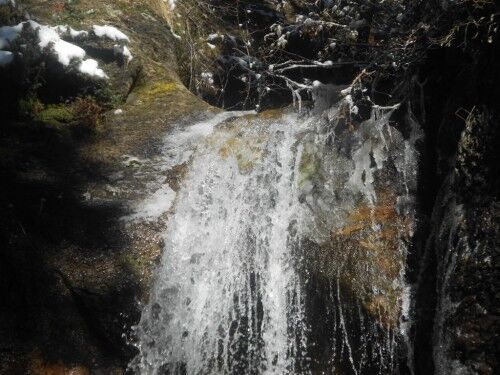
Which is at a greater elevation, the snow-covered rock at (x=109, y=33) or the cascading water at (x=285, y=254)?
the snow-covered rock at (x=109, y=33)

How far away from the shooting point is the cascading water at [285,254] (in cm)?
383

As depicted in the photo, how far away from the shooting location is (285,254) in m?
4.32

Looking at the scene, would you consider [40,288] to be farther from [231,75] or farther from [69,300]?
[231,75]

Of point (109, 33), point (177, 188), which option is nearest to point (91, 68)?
point (109, 33)

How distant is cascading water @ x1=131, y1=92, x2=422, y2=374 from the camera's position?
3834 millimetres

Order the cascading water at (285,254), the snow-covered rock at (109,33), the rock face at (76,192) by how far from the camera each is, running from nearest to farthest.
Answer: the rock face at (76,192) < the cascading water at (285,254) < the snow-covered rock at (109,33)

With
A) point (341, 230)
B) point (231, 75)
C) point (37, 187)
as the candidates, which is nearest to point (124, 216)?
point (37, 187)

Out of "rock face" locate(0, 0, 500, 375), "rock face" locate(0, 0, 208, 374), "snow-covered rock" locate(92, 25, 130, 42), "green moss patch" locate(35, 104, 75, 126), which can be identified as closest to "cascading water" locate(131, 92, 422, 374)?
"rock face" locate(0, 0, 500, 375)

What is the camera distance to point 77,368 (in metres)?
3.52

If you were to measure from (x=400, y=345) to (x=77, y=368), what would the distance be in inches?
111

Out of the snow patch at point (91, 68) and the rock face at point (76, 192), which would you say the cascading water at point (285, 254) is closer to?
the rock face at point (76, 192)

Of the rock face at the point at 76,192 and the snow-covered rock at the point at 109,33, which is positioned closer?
the rock face at the point at 76,192

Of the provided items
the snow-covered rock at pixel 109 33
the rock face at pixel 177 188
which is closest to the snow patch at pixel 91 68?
the rock face at pixel 177 188

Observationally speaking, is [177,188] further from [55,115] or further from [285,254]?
[55,115]
